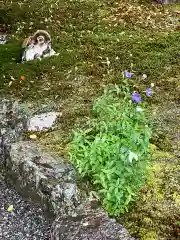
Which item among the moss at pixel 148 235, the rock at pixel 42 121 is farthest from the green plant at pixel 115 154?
the rock at pixel 42 121

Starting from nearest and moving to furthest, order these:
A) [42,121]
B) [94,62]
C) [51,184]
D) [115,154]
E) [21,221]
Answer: [115,154], [51,184], [21,221], [42,121], [94,62]

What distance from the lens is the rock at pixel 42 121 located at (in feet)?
15.5

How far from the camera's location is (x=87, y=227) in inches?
138

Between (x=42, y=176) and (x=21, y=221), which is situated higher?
(x=42, y=176)

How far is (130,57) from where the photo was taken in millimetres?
6297

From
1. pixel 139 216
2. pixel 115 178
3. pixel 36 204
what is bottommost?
pixel 36 204

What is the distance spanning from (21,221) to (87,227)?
87 centimetres

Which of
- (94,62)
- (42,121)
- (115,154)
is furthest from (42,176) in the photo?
(94,62)

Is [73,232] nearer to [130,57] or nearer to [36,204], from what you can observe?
[36,204]

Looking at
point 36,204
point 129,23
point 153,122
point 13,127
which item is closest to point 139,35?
point 129,23

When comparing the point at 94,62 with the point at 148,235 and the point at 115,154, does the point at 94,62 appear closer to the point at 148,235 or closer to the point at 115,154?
the point at 115,154

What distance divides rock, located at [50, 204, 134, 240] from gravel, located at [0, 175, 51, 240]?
323mm

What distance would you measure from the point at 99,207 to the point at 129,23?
180 inches

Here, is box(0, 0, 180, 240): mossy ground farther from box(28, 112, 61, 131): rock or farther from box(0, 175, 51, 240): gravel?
box(0, 175, 51, 240): gravel
